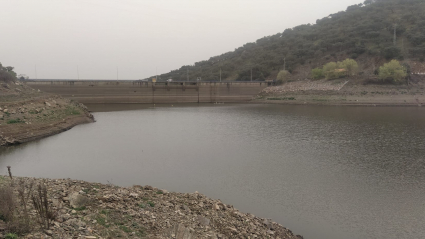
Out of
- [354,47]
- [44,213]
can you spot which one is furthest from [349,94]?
[44,213]

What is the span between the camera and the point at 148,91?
2044 inches

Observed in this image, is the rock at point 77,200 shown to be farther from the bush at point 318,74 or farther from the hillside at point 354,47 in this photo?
the hillside at point 354,47

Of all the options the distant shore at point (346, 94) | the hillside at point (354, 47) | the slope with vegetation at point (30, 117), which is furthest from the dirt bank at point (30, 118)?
the hillside at point (354, 47)

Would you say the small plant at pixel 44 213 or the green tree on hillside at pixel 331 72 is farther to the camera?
the green tree on hillside at pixel 331 72

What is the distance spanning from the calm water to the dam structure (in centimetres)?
3017

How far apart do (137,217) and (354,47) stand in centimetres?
7021

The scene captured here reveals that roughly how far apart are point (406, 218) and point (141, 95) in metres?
48.1

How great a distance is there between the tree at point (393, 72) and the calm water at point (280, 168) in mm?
29563

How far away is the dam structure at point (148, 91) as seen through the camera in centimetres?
4797

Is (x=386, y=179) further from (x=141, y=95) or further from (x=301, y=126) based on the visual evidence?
(x=141, y=95)

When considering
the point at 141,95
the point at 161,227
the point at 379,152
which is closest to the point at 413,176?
the point at 379,152

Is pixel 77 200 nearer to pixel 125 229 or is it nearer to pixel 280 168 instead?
pixel 125 229

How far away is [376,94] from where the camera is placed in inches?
1731

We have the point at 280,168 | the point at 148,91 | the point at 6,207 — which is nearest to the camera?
the point at 6,207
